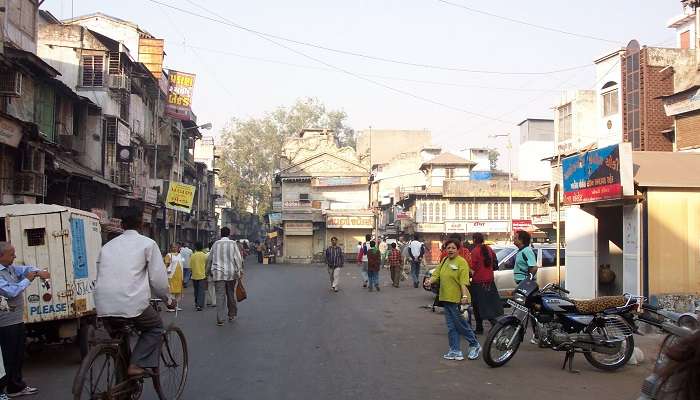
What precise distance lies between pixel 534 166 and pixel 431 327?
45.3 metres

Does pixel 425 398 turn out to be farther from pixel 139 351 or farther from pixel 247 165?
pixel 247 165

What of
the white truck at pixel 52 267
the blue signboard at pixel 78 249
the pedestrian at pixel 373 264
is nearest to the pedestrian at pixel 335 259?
the pedestrian at pixel 373 264

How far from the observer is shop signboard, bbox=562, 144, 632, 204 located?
448 inches

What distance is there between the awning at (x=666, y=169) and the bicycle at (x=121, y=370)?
882 cm

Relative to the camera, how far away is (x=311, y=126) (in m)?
79.4

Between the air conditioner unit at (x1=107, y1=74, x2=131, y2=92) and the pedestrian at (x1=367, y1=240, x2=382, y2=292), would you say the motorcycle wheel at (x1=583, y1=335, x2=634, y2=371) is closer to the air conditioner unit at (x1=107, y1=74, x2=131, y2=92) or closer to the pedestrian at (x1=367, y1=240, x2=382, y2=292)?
the pedestrian at (x1=367, y1=240, x2=382, y2=292)

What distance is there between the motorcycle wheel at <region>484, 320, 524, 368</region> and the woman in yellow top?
1.88 ft

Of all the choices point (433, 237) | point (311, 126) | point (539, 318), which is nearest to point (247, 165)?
point (311, 126)

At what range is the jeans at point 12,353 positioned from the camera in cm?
648

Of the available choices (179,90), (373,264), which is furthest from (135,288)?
(179,90)

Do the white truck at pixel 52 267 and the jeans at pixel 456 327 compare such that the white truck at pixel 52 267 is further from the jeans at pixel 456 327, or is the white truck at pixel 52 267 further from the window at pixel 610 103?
the window at pixel 610 103

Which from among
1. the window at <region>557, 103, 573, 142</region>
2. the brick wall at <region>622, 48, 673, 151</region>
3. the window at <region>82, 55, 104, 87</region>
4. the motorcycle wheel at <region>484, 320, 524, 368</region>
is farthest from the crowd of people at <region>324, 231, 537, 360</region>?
the window at <region>557, 103, 573, 142</region>

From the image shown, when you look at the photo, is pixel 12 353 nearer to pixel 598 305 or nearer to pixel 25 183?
pixel 598 305

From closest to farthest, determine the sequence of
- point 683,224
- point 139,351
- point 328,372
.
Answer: point 139,351 → point 328,372 → point 683,224
